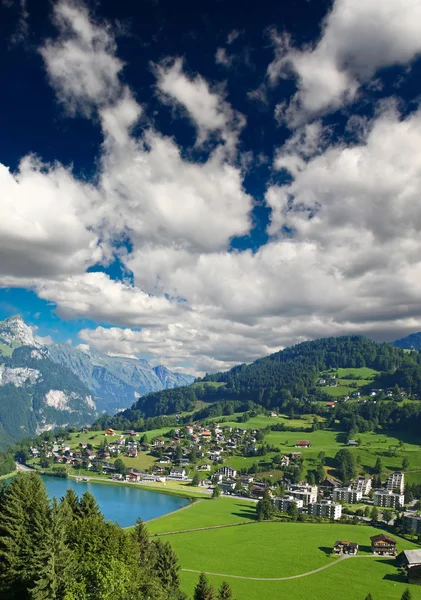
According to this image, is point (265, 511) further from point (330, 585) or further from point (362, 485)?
point (362, 485)

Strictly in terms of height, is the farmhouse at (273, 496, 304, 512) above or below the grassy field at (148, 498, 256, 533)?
above

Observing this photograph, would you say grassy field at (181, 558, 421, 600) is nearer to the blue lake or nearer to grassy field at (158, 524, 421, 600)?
grassy field at (158, 524, 421, 600)

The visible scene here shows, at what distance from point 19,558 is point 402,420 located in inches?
6775

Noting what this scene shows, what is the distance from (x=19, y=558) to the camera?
88.1 feet

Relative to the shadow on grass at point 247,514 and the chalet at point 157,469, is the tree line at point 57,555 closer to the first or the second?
the shadow on grass at point 247,514

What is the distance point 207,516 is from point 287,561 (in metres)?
32.9

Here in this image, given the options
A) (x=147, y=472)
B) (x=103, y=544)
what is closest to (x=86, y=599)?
(x=103, y=544)

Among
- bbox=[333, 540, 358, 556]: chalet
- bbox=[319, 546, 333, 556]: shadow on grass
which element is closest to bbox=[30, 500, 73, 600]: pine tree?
bbox=[319, 546, 333, 556]: shadow on grass

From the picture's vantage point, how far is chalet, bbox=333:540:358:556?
218ft

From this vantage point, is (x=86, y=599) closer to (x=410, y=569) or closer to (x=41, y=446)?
(x=410, y=569)

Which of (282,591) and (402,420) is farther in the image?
(402,420)

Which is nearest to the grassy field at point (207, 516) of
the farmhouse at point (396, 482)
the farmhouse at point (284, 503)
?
the farmhouse at point (284, 503)

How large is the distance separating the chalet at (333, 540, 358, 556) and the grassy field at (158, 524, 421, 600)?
3.89 feet

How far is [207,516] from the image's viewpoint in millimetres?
91125
